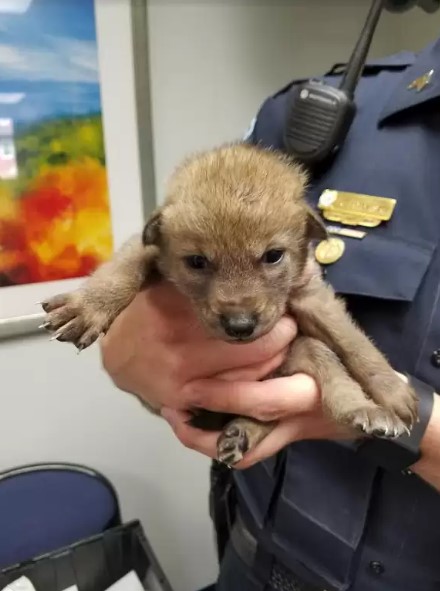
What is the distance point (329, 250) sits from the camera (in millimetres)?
1249

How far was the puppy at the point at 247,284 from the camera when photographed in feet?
3.28

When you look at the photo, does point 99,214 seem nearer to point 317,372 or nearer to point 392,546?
point 317,372

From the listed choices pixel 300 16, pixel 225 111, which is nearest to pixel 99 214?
pixel 225 111

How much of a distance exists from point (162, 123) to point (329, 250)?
1152 mm

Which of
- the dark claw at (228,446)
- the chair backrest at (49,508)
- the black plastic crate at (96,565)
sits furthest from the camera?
the chair backrest at (49,508)

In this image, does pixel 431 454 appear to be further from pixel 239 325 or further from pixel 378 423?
pixel 239 325

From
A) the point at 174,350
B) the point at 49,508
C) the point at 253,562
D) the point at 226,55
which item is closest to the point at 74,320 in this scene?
the point at 174,350

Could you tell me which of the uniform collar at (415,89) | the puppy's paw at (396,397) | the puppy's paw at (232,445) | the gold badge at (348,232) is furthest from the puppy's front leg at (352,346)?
the uniform collar at (415,89)

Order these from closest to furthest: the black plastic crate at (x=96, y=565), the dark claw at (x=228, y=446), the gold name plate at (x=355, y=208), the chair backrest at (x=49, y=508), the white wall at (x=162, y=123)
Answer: the dark claw at (x=228, y=446), the gold name plate at (x=355, y=208), the black plastic crate at (x=96, y=565), the chair backrest at (x=49, y=508), the white wall at (x=162, y=123)

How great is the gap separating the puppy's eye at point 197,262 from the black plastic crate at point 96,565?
1.24 m

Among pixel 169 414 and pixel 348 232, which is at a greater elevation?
pixel 348 232

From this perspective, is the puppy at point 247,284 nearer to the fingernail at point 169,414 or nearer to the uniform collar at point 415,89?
the fingernail at point 169,414

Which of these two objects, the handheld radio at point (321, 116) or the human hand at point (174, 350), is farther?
the handheld radio at point (321, 116)

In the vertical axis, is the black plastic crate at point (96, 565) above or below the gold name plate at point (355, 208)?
below
